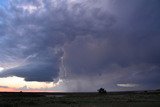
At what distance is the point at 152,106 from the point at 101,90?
96112 mm

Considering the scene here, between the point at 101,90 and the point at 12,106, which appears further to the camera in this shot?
the point at 101,90

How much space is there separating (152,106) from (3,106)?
23.9 metres

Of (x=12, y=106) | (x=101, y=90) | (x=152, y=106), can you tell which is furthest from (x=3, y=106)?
(x=101, y=90)

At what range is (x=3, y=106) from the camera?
42438 millimetres

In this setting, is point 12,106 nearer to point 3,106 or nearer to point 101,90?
point 3,106

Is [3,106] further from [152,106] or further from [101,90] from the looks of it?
[101,90]

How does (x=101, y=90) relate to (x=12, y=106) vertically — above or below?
above

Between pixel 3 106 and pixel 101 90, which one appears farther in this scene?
pixel 101 90

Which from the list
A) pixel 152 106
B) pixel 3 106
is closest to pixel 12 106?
pixel 3 106

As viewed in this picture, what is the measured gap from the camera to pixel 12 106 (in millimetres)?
42844

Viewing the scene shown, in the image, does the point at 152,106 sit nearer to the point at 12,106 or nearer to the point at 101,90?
the point at 12,106

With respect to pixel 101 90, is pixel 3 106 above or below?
below

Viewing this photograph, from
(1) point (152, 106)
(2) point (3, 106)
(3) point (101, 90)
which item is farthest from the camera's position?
(3) point (101, 90)

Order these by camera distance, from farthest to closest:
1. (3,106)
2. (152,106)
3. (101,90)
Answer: (101,90), (152,106), (3,106)
